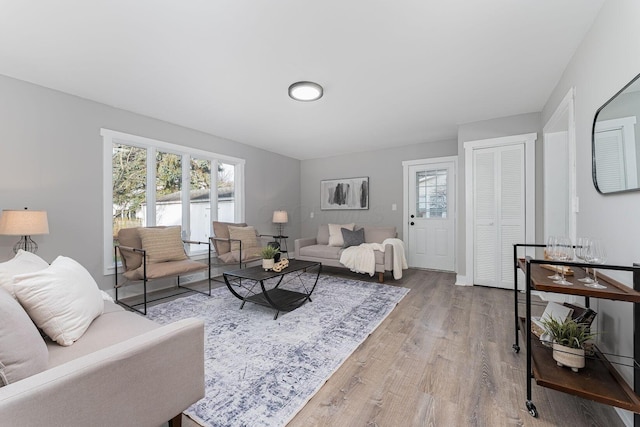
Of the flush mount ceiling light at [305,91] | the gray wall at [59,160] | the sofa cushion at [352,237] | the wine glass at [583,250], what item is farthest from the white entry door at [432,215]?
the gray wall at [59,160]

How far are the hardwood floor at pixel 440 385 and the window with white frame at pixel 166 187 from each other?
3.17 m

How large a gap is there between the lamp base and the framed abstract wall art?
4.56m

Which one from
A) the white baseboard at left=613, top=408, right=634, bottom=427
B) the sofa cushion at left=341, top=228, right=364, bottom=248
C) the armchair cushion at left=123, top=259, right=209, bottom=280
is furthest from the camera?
the sofa cushion at left=341, top=228, right=364, bottom=248

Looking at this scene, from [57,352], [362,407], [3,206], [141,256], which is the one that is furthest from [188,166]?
[362,407]

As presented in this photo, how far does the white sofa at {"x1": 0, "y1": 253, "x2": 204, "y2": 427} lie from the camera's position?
31.9 inches

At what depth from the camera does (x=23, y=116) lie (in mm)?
2637

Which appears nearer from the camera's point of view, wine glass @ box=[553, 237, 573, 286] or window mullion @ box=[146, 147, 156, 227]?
wine glass @ box=[553, 237, 573, 286]

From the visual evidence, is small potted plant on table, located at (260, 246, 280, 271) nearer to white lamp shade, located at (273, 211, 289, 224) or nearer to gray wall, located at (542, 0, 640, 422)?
white lamp shade, located at (273, 211, 289, 224)

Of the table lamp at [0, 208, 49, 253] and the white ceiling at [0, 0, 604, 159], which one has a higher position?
the white ceiling at [0, 0, 604, 159]

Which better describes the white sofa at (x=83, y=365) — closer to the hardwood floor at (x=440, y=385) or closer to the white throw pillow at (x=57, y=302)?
the white throw pillow at (x=57, y=302)

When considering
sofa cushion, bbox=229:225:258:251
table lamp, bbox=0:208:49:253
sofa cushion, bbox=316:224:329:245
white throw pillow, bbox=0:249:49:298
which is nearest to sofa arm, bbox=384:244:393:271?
sofa cushion, bbox=316:224:329:245

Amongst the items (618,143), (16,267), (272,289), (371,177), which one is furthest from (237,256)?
(618,143)

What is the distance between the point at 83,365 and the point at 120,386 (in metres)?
0.16

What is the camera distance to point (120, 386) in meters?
0.96
